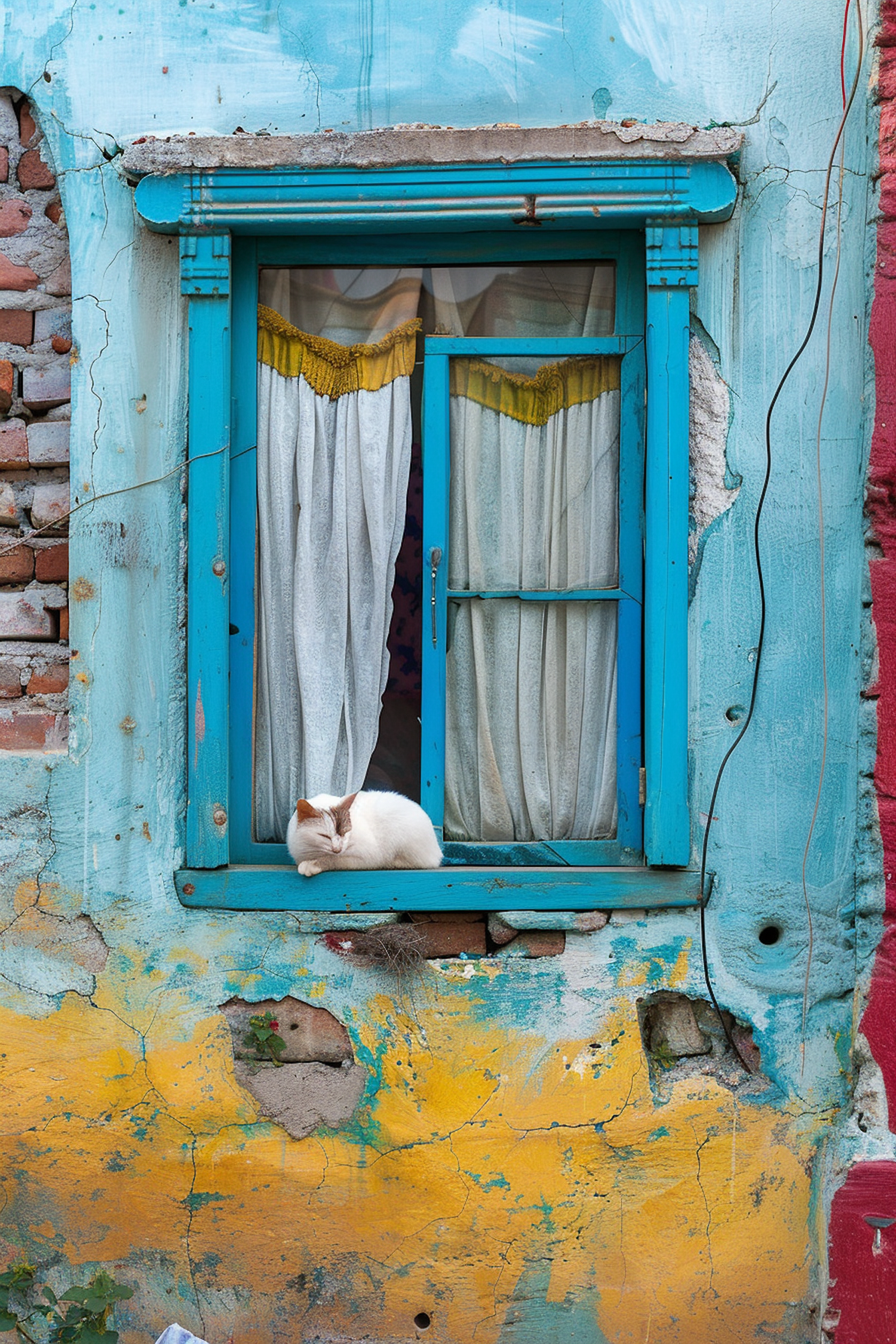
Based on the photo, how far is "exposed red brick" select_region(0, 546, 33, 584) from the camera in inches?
113

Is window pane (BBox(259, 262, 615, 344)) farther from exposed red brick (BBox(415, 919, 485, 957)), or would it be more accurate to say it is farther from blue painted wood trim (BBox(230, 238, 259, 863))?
exposed red brick (BBox(415, 919, 485, 957))

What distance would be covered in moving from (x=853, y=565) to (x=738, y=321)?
76 centimetres

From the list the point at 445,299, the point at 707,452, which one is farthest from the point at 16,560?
the point at 707,452

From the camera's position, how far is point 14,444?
286cm

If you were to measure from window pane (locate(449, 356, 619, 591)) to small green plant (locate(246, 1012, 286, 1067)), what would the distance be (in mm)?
1363

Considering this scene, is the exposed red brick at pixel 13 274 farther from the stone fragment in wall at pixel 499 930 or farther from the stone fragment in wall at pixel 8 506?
the stone fragment in wall at pixel 499 930

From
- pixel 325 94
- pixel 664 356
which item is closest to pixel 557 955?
pixel 664 356

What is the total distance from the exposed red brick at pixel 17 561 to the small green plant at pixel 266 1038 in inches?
58.6

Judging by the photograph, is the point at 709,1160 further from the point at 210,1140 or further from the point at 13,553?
the point at 13,553

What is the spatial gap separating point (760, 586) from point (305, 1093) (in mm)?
1926

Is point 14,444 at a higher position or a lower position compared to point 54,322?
lower

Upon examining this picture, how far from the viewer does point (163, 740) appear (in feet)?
9.05

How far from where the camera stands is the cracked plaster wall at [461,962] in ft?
8.66

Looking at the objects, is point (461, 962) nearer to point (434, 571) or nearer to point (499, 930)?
point (499, 930)
